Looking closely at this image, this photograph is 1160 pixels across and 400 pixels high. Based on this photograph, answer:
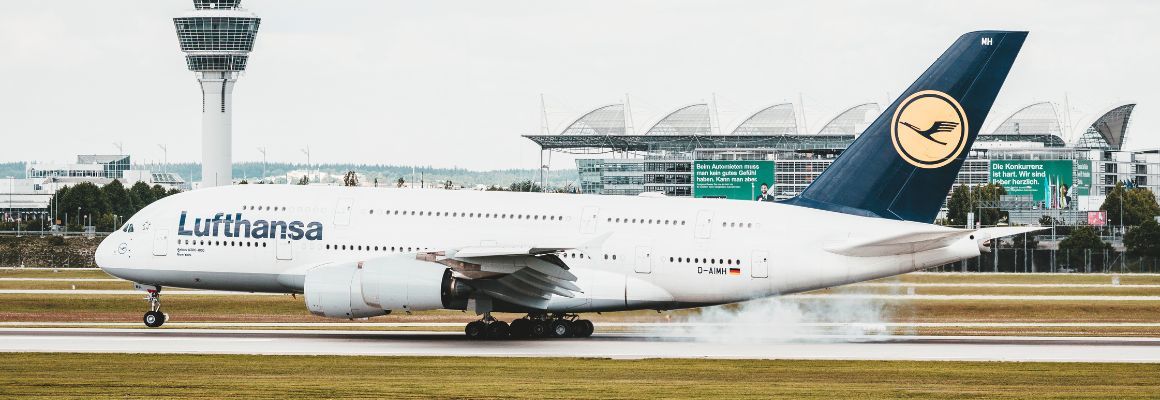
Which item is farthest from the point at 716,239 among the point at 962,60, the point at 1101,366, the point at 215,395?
the point at 215,395

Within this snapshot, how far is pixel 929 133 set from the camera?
38.6 m

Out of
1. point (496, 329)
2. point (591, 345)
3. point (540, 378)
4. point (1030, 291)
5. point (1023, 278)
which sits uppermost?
point (496, 329)

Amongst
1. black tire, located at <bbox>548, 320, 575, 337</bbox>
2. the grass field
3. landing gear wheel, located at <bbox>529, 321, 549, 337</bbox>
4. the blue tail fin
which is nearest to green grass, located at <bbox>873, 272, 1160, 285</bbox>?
the grass field

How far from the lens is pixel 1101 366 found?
3281cm

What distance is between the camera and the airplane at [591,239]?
37.8 meters

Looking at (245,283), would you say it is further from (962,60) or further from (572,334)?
(962,60)

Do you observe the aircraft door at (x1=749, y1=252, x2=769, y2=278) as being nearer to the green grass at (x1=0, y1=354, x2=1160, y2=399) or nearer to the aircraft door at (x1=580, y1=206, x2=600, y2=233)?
the aircraft door at (x1=580, y1=206, x2=600, y2=233)

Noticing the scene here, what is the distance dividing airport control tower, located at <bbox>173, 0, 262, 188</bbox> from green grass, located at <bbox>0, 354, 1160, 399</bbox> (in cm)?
15751

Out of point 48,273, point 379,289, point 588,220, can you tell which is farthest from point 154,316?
point 48,273

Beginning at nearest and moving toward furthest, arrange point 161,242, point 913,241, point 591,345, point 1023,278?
1. point 913,241
2. point 591,345
3. point 161,242
4. point 1023,278

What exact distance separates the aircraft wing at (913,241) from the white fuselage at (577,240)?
0.19 metres

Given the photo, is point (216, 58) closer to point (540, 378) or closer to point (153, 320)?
point (153, 320)

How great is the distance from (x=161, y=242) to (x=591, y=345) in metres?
12.4

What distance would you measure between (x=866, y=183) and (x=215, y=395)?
19217 mm
